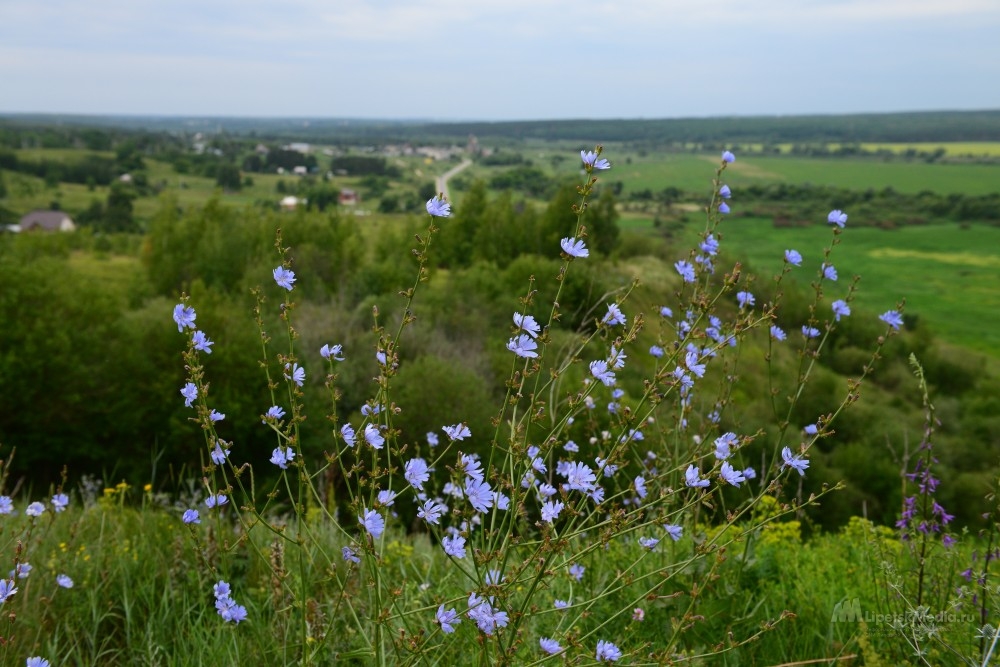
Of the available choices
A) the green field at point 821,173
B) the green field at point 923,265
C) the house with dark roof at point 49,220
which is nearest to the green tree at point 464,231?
the green field at point 923,265

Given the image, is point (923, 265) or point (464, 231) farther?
point (923, 265)

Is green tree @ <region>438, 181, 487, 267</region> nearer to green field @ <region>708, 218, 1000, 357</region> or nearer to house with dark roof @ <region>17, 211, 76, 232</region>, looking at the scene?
green field @ <region>708, 218, 1000, 357</region>

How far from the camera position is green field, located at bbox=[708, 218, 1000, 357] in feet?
180

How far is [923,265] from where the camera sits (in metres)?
67.9

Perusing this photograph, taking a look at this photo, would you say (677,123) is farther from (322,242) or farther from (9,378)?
(9,378)

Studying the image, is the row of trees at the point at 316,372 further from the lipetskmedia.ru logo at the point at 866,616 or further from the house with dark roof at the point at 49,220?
the house with dark roof at the point at 49,220

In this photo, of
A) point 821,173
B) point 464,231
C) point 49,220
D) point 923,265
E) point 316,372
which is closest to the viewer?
point 316,372

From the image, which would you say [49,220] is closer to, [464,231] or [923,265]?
[464,231]

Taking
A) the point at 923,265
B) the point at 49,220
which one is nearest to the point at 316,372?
the point at 923,265

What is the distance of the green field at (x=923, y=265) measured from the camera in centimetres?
5500

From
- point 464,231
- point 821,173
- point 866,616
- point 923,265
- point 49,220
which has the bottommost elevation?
point 923,265

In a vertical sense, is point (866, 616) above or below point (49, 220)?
above

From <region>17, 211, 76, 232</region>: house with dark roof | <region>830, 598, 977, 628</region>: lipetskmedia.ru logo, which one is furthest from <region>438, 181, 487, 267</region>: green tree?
<region>17, 211, 76, 232</region>: house with dark roof

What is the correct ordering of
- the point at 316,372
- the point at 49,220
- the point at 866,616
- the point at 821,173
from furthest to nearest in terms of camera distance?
the point at 821,173 → the point at 49,220 → the point at 316,372 → the point at 866,616
